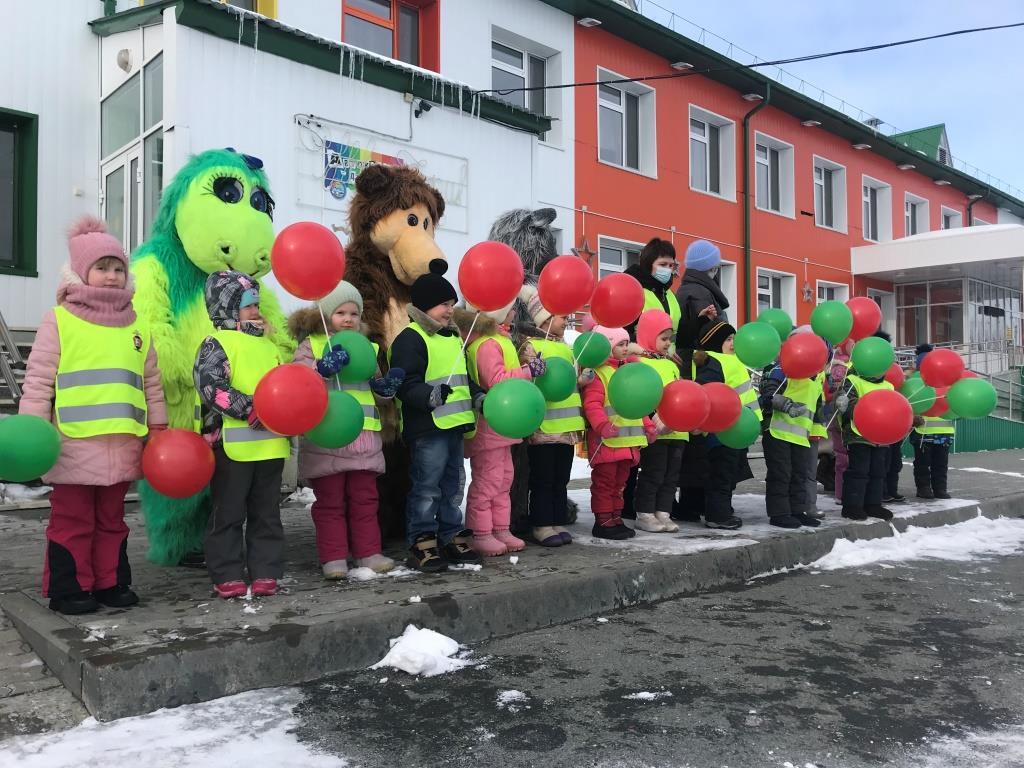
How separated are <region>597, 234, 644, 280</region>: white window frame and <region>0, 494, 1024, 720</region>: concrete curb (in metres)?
9.88

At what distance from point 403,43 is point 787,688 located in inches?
426

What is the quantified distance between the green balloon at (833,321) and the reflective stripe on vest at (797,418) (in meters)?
0.36

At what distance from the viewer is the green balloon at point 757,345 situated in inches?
228

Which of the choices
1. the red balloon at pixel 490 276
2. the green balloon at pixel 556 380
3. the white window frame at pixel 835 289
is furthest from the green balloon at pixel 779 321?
the white window frame at pixel 835 289

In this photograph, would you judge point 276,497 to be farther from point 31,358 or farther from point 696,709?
point 696,709

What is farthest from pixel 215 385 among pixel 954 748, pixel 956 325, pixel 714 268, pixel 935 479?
pixel 956 325

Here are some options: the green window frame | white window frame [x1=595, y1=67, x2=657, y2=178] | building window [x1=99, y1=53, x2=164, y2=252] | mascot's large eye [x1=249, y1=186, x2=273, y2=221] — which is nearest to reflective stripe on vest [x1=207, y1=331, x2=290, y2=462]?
mascot's large eye [x1=249, y1=186, x2=273, y2=221]

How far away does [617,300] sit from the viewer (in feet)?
16.2

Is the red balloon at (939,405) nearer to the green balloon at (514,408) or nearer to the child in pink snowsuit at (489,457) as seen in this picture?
the child in pink snowsuit at (489,457)

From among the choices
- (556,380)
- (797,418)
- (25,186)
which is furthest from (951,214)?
(556,380)

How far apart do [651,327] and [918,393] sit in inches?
114

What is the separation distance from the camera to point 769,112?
17.9 meters

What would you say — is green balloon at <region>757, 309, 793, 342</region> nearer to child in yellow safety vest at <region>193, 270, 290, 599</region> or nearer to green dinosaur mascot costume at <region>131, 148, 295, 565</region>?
green dinosaur mascot costume at <region>131, 148, 295, 565</region>

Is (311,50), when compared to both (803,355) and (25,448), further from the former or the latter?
(25,448)
